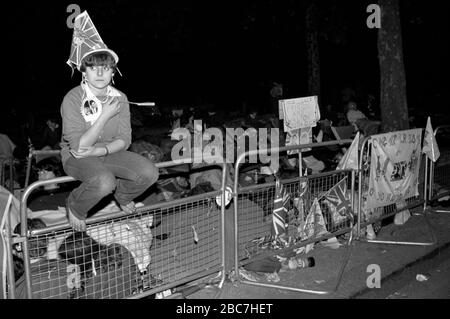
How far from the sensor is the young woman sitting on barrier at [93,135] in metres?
3.74

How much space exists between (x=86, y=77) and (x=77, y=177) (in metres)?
0.76

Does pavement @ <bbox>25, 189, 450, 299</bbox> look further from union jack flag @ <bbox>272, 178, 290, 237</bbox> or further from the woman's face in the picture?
the woman's face

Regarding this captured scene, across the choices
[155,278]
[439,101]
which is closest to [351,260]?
[155,278]

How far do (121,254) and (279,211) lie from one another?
1.72 m

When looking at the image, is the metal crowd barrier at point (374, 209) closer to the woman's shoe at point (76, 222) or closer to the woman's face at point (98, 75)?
the woman's face at point (98, 75)

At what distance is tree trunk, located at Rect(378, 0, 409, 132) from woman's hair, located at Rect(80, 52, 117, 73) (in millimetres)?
5472

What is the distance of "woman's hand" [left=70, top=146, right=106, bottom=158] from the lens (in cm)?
375

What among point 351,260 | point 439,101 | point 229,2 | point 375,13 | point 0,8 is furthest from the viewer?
point 439,101

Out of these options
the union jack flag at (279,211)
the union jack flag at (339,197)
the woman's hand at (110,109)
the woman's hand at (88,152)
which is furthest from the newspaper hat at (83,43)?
the union jack flag at (339,197)

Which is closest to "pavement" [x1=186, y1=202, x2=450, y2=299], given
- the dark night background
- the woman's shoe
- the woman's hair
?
the woman's shoe

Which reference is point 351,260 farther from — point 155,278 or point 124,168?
point 124,168

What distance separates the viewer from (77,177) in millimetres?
3850

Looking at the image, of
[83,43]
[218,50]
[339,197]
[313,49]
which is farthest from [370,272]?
[218,50]
